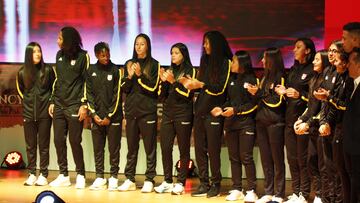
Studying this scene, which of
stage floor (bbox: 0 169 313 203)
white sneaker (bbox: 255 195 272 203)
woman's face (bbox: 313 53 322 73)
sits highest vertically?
woman's face (bbox: 313 53 322 73)

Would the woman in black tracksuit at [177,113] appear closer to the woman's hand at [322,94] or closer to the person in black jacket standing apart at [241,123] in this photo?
the person in black jacket standing apart at [241,123]

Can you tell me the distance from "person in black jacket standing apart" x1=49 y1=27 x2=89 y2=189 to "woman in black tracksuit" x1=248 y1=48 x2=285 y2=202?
201 centimetres

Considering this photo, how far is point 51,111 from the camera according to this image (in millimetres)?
7961

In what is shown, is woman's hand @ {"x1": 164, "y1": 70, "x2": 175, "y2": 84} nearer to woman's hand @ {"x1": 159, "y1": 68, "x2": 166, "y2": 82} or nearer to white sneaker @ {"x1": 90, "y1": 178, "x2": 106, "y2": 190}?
woman's hand @ {"x1": 159, "y1": 68, "x2": 166, "y2": 82}

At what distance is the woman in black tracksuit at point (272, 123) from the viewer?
6.87m

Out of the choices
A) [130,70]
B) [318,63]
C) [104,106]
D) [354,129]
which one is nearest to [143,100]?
[130,70]

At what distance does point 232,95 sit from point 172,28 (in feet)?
6.30

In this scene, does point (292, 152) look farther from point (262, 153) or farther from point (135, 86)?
point (135, 86)

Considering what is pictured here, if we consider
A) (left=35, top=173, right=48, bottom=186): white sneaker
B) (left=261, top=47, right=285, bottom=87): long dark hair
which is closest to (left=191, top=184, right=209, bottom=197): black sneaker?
(left=261, top=47, right=285, bottom=87): long dark hair

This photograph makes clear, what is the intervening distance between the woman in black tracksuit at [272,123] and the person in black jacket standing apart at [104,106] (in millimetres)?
1595

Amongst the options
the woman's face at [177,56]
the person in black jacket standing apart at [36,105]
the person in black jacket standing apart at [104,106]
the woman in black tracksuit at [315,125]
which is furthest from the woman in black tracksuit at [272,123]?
the person in black jacket standing apart at [36,105]

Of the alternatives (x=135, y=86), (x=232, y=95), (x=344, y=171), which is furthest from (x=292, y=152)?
(x=135, y=86)

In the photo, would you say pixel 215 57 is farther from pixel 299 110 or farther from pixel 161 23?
pixel 161 23

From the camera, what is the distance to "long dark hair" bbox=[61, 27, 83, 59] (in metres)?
7.84
